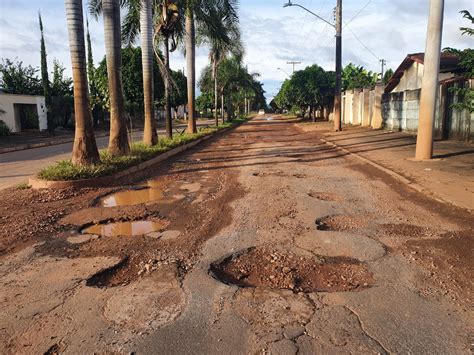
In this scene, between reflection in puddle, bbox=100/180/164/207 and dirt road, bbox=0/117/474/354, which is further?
reflection in puddle, bbox=100/180/164/207

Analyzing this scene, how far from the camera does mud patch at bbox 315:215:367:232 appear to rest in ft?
18.9

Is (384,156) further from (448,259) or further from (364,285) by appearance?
(364,285)

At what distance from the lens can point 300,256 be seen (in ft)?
15.3

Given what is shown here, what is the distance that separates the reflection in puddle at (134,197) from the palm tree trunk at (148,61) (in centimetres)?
713

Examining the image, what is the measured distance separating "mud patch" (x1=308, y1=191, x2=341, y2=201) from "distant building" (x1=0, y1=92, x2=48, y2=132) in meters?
28.8

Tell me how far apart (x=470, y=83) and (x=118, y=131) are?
40.1 ft

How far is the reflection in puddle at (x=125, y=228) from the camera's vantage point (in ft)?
18.9

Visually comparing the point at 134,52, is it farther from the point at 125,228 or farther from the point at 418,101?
the point at 125,228

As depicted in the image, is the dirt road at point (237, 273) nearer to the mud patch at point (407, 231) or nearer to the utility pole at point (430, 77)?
the mud patch at point (407, 231)

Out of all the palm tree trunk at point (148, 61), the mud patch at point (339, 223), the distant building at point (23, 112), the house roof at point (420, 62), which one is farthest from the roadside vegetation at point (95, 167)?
the distant building at point (23, 112)

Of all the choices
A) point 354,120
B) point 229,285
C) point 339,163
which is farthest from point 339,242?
point 354,120

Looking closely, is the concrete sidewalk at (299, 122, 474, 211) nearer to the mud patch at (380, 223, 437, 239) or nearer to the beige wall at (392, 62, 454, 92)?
the mud patch at (380, 223, 437, 239)

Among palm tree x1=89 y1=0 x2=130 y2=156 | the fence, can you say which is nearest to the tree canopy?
the fence

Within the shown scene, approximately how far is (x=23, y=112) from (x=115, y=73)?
2560 centimetres
